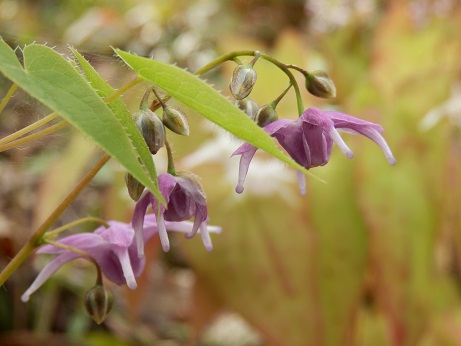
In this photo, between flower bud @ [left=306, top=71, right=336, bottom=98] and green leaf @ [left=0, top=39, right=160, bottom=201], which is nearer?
green leaf @ [left=0, top=39, right=160, bottom=201]

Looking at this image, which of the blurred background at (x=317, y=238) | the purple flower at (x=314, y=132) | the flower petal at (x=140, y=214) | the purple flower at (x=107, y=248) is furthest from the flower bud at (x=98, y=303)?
the blurred background at (x=317, y=238)

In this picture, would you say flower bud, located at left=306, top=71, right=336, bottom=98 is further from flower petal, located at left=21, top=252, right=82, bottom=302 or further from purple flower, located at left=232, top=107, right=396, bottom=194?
flower petal, located at left=21, top=252, right=82, bottom=302

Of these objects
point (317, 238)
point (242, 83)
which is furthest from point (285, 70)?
point (317, 238)

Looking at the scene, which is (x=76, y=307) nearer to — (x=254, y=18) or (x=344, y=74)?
(x=344, y=74)

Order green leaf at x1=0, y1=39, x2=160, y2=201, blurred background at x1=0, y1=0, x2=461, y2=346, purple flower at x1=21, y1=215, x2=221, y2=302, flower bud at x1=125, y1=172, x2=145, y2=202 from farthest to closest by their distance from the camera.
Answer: blurred background at x1=0, y1=0, x2=461, y2=346 → purple flower at x1=21, y1=215, x2=221, y2=302 → flower bud at x1=125, y1=172, x2=145, y2=202 → green leaf at x1=0, y1=39, x2=160, y2=201

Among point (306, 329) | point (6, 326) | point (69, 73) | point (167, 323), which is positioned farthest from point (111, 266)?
point (167, 323)

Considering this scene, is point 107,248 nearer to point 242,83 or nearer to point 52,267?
point 52,267

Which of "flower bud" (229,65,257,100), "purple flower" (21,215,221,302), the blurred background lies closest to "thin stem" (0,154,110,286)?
"purple flower" (21,215,221,302)
